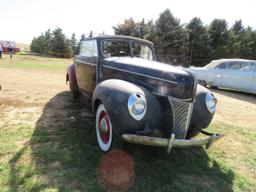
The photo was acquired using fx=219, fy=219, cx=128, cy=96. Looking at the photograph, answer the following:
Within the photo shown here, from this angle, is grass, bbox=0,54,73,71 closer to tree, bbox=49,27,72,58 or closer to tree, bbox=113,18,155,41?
tree, bbox=113,18,155,41

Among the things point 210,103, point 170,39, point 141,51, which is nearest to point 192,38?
point 170,39

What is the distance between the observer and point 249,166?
3262mm

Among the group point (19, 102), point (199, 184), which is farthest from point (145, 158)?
point (19, 102)

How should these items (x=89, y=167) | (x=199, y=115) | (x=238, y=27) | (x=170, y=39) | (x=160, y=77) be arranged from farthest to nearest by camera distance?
(x=238, y=27), (x=170, y=39), (x=199, y=115), (x=160, y=77), (x=89, y=167)

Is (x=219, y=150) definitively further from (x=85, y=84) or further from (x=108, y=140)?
Answer: (x=85, y=84)

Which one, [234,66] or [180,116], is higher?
[234,66]

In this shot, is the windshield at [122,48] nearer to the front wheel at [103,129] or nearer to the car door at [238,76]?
the front wheel at [103,129]

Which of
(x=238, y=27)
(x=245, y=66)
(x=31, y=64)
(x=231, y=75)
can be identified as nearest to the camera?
(x=245, y=66)

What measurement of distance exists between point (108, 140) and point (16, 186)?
4.20 feet

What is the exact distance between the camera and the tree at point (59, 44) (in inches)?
1476

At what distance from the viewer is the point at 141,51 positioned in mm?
4824

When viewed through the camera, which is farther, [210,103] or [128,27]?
[128,27]

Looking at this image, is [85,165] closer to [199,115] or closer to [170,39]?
[199,115]

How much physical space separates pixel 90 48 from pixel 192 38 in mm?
25342
